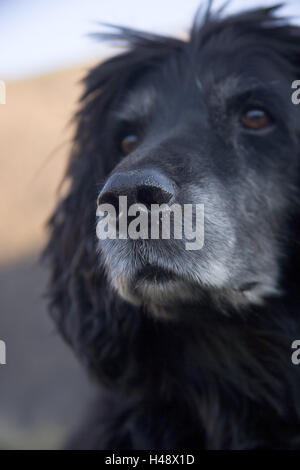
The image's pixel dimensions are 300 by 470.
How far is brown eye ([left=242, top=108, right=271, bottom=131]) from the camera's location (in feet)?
7.51

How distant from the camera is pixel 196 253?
1951 millimetres

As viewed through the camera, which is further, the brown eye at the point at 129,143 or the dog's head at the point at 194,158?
the brown eye at the point at 129,143

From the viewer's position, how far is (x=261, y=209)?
2.21 meters

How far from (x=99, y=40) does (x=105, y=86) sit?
23 centimetres

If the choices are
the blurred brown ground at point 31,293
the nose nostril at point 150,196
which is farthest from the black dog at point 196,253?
the blurred brown ground at point 31,293

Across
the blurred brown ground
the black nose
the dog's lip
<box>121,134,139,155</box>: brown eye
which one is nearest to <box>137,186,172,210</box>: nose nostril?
the black nose

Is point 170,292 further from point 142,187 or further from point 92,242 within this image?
point 92,242

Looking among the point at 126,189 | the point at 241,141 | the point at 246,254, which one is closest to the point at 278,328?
the point at 246,254

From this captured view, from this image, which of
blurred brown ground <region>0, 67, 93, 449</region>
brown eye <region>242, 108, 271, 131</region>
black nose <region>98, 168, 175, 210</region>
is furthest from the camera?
blurred brown ground <region>0, 67, 93, 449</region>

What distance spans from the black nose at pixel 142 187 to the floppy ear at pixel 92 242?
2.26ft

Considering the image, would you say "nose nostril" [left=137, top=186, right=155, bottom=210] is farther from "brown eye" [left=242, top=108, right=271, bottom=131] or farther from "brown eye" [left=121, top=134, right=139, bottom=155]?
"brown eye" [left=121, top=134, right=139, bottom=155]

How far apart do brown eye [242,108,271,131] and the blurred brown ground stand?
1.02m

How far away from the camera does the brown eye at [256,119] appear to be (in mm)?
2289

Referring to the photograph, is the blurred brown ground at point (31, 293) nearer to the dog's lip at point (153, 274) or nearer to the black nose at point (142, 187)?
the dog's lip at point (153, 274)
